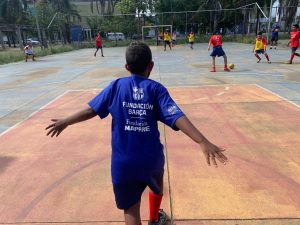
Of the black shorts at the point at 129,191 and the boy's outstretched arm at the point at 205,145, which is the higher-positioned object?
the boy's outstretched arm at the point at 205,145

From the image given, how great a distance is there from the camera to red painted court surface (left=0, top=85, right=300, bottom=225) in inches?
126

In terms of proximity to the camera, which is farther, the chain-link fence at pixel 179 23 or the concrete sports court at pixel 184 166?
the chain-link fence at pixel 179 23

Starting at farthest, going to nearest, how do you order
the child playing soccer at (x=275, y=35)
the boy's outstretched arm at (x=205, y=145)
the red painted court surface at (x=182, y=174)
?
the child playing soccer at (x=275, y=35) < the red painted court surface at (x=182, y=174) < the boy's outstretched arm at (x=205, y=145)

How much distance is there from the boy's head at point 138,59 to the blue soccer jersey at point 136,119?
0.05 metres

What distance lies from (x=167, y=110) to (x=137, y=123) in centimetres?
23

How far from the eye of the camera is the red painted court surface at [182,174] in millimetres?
3193

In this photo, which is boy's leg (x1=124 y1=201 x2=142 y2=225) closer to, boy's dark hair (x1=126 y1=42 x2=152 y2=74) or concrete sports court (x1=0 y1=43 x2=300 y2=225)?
concrete sports court (x1=0 y1=43 x2=300 y2=225)

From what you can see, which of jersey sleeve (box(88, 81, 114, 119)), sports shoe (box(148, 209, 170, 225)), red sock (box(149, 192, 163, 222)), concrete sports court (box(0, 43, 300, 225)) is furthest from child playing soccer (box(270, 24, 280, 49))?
jersey sleeve (box(88, 81, 114, 119))

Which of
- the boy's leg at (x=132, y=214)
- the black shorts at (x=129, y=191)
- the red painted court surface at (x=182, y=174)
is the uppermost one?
the black shorts at (x=129, y=191)

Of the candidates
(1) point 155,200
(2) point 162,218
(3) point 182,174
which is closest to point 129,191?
(1) point 155,200

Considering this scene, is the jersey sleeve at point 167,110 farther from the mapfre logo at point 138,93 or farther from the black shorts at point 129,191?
the black shorts at point 129,191

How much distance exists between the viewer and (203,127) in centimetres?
573

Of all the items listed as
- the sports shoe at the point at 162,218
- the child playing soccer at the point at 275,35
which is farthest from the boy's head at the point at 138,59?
the child playing soccer at the point at 275,35

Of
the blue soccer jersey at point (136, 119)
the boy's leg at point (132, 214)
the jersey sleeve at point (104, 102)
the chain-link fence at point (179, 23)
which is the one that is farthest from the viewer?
the chain-link fence at point (179, 23)
